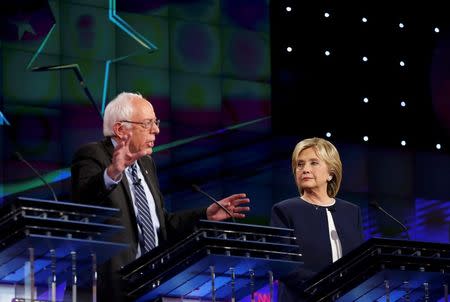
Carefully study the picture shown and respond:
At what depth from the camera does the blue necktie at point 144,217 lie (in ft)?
14.9

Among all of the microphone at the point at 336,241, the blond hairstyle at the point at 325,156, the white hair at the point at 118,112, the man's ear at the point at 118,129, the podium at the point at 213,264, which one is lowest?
the microphone at the point at 336,241

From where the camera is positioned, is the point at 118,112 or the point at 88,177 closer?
the point at 88,177

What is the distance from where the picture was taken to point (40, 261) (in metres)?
3.89

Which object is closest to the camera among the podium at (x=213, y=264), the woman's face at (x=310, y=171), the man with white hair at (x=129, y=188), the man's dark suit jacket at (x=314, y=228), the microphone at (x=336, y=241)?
the podium at (x=213, y=264)

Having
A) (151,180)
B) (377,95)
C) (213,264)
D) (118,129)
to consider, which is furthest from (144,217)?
(377,95)

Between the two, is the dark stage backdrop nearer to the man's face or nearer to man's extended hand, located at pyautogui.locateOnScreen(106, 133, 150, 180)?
the man's face

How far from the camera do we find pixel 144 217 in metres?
4.59

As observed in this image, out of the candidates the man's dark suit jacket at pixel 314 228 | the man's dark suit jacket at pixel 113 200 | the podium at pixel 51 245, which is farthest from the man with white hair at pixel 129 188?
the man's dark suit jacket at pixel 314 228

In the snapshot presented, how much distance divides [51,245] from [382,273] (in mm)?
1204

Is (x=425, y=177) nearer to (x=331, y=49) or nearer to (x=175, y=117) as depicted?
(x=331, y=49)

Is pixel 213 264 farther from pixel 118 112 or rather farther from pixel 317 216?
pixel 317 216

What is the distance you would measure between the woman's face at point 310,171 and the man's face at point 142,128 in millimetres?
850

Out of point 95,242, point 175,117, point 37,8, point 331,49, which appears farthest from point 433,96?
point 95,242

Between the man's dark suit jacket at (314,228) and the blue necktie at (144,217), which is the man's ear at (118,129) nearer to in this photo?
the blue necktie at (144,217)
